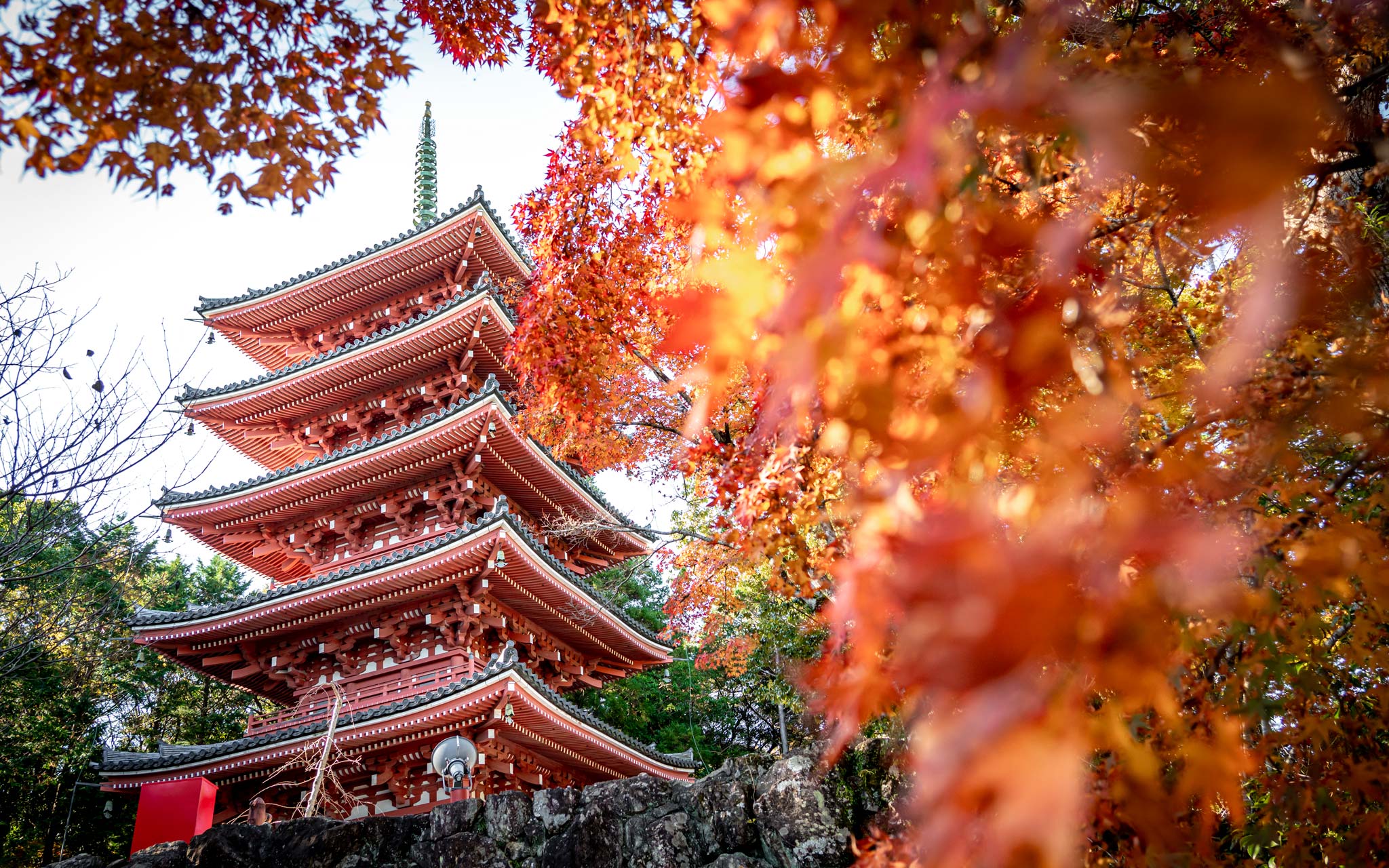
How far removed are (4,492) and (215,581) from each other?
2177cm

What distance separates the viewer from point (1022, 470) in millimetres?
4438

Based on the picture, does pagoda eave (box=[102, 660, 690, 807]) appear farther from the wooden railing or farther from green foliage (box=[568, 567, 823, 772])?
green foliage (box=[568, 567, 823, 772])

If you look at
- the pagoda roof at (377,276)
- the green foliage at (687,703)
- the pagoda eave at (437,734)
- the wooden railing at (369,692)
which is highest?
the pagoda roof at (377,276)

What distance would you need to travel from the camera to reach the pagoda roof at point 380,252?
1162 cm

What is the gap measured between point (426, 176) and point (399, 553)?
9.47 meters

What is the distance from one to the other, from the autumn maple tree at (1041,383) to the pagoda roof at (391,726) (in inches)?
Answer: 238

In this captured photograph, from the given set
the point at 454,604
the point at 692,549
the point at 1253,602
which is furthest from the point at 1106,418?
the point at 692,549

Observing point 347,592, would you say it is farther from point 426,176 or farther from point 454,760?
point 426,176

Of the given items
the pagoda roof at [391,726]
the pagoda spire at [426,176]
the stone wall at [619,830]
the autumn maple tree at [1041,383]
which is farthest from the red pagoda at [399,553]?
the autumn maple tree at [1041,383]

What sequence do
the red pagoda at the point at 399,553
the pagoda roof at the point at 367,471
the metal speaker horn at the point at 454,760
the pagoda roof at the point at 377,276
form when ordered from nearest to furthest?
the metal speaker horn at the point at 454,760 → the red pagoda at the point at 399,553 → the pagoda roof at the point at 367,471 → the pagoda roof at the point at 377,276

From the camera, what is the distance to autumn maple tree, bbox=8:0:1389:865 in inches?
40.8

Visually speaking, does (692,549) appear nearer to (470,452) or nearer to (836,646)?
(470,452)

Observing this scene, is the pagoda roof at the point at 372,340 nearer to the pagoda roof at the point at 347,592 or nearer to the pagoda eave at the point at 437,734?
the pagoda roof at the point at 347,592

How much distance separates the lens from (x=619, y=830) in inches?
273
